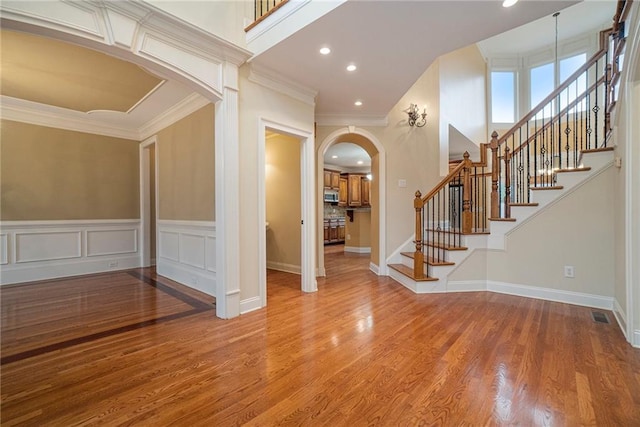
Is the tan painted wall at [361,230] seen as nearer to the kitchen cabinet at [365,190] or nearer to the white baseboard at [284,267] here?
the kitchen cabinet at [365,190]

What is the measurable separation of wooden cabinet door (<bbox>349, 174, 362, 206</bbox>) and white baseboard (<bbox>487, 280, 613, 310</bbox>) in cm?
585

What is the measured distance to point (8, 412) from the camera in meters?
1.57

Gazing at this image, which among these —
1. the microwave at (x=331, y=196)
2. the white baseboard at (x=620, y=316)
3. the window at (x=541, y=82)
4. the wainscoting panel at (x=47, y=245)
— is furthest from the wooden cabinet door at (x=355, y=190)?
the wainscoting panel at (x=47, y=245)

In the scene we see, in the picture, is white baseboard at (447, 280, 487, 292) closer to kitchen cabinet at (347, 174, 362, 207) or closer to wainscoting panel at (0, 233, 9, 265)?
kitchen cabinet at (347, 174, 362, 207)

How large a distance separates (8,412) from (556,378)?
329cm

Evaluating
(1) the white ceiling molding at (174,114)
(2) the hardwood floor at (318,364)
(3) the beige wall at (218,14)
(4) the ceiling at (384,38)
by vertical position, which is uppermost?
(3) the beige wall at (218,14)

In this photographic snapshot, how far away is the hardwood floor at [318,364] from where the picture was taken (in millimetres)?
1535

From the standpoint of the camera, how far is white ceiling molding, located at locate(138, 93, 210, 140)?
380cm

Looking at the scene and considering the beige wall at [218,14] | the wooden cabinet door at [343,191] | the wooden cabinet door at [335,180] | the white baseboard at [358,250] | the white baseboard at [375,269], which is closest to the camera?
the beige wall at [218,14]

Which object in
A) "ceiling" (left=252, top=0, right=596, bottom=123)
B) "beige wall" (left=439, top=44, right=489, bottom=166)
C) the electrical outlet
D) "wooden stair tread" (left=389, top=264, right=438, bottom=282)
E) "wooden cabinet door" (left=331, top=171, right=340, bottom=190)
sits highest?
"beige wall" (left=439, top=44, right=489, bottom=166)

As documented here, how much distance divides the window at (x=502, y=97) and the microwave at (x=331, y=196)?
5.36m

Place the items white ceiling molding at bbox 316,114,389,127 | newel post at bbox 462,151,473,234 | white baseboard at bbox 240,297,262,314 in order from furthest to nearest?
white ceiling molding at bbox 316,114,389,127 → newel post at bbox 462,151,473,234 → white baseboard at bbox 240,297,262,314

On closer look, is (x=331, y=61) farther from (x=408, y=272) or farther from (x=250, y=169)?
(x=408, y=272)

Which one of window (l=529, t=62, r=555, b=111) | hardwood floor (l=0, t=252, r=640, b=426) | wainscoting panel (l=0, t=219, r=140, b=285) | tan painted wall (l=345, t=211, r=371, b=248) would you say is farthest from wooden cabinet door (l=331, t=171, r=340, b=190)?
hardwood floor (l=0, t=252, r=640, b=426)
